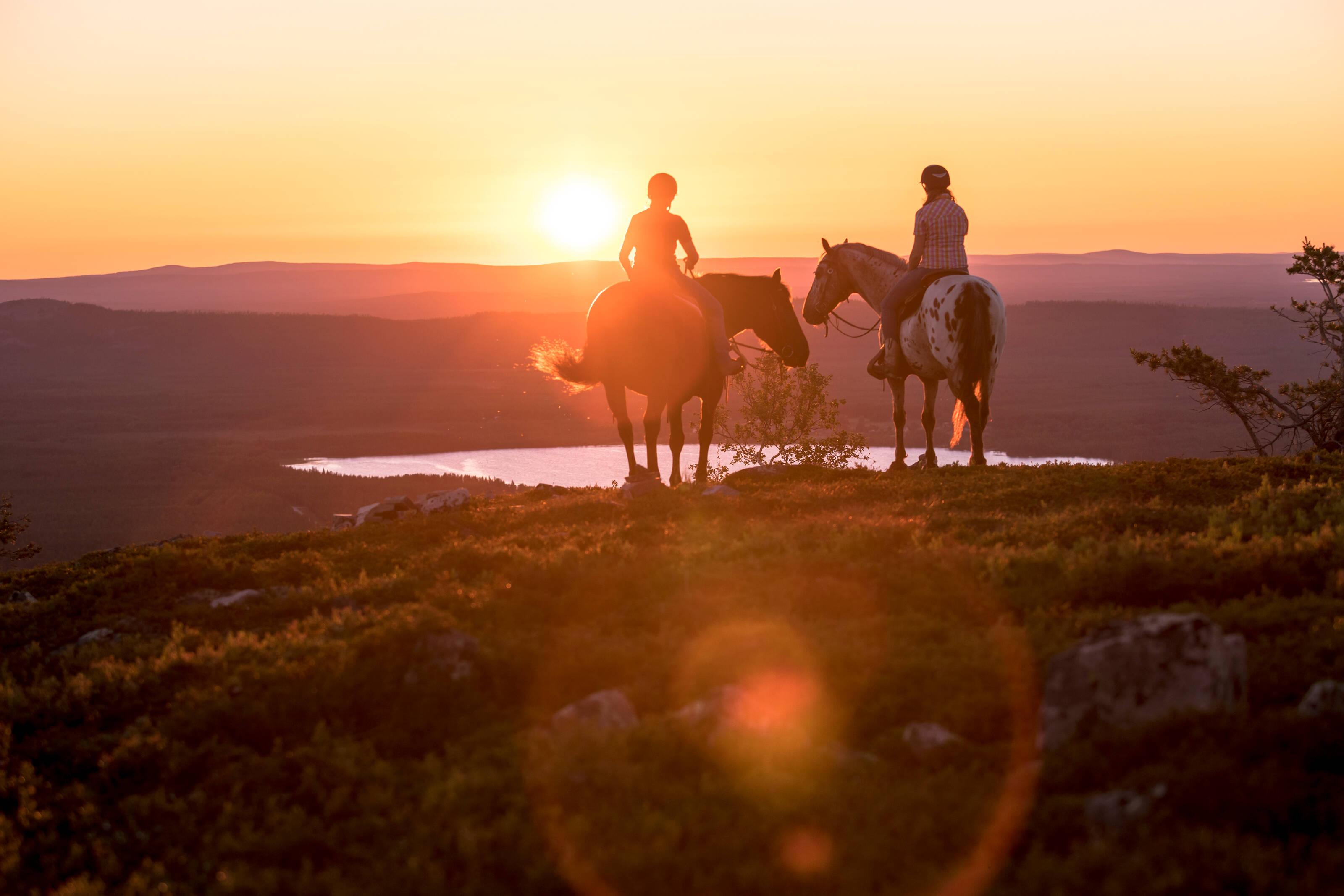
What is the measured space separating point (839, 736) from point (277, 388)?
187 m

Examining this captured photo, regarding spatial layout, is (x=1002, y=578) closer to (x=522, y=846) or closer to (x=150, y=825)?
(x=522, y=846)

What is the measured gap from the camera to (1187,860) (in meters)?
4.72

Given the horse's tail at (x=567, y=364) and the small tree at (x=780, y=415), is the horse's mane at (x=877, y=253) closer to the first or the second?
the horse's tail at (x=567, y=364)

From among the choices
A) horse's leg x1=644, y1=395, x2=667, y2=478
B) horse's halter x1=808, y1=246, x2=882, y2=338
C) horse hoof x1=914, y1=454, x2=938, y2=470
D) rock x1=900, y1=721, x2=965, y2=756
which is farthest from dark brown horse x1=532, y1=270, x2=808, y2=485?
rock x1=900, y1=721, x2=965, y2=756

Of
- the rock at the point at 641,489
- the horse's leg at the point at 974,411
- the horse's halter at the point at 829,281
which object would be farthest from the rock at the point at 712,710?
the horse's halter at the point at 829,281

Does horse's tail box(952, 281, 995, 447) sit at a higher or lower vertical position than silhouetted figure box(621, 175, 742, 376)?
lower

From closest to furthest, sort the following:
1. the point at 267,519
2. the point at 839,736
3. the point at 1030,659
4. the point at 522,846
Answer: the point at 522,846, the point at 839,736, the point at 1030,659, the point at 267,519

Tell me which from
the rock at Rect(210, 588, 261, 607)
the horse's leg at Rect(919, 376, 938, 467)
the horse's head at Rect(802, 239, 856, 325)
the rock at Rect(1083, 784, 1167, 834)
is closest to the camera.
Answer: the rock at Rect(1083, 784, 1167, 834)

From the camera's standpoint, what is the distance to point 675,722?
6828 mm

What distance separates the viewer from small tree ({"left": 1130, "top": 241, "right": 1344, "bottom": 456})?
22.8m

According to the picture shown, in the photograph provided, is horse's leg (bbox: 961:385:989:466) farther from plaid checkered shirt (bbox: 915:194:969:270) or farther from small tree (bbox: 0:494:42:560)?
small tree (bbox: 0:494:42:560)

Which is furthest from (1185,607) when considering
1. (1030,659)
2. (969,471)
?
(969,471)

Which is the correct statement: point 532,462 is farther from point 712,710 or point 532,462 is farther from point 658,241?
point 712,710

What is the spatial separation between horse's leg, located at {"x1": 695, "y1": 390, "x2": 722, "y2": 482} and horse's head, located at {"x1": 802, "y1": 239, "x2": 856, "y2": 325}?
4374 mm
